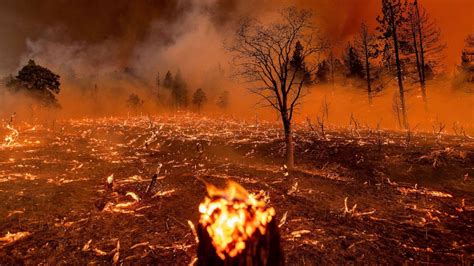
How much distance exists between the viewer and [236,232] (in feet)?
12.7

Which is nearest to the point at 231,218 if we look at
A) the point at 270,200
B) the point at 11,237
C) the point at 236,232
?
the point at 236,232

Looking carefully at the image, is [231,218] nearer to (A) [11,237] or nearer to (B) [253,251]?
(B) [253,251]

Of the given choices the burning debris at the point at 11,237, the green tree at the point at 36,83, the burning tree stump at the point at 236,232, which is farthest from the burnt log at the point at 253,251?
the green tree at the point at 36,83

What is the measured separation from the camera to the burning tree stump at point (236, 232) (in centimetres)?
382

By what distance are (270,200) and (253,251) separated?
6.42 m

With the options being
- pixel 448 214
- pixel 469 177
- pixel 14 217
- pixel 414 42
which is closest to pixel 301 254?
pixel 448 214

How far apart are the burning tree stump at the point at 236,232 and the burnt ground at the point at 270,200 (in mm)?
2739

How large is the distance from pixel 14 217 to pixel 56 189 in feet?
9.05

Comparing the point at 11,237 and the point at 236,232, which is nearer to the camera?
the point at 236,232

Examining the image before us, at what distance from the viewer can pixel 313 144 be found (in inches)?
779

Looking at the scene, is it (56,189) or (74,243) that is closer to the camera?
(74,243)

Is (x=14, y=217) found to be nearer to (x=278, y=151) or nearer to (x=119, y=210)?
(x=119, y=210)

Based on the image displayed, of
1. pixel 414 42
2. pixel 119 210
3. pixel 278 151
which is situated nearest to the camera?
pixel 119 210

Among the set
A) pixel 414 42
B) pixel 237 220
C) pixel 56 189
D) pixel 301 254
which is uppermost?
pixel 414 42
